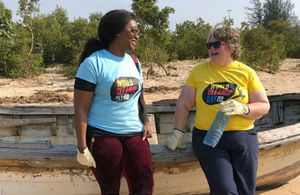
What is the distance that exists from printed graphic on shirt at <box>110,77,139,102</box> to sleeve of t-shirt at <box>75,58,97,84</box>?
0.13 metres

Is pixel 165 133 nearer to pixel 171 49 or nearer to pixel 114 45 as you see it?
pixel 114 45

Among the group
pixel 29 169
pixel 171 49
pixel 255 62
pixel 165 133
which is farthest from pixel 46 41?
pixel 29 169

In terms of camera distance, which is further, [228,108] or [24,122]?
[24,122]

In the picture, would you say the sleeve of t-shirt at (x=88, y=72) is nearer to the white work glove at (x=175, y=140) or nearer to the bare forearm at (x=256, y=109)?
the white work glove at (x=175, y=140)

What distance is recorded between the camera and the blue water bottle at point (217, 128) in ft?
6.84

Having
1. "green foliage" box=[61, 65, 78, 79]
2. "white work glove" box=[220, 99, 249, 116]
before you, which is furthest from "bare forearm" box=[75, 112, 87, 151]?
"green foliage" box=[61, 65, 78, 79]

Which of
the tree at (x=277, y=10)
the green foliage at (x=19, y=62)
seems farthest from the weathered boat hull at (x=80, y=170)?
the tree at (x=277, y=10)

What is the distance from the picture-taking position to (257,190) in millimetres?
3416

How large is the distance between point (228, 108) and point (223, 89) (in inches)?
7.5

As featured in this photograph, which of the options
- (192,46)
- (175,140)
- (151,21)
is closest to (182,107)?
(175,140)

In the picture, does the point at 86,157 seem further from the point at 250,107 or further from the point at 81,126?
the point at 250,107

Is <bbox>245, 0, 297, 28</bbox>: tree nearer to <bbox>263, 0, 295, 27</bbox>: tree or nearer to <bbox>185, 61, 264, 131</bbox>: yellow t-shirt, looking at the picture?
<bbox>263, 0, 295, 27</bbox>: tree

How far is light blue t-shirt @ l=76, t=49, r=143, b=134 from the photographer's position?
1.81m

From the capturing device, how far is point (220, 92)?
2174 mm
